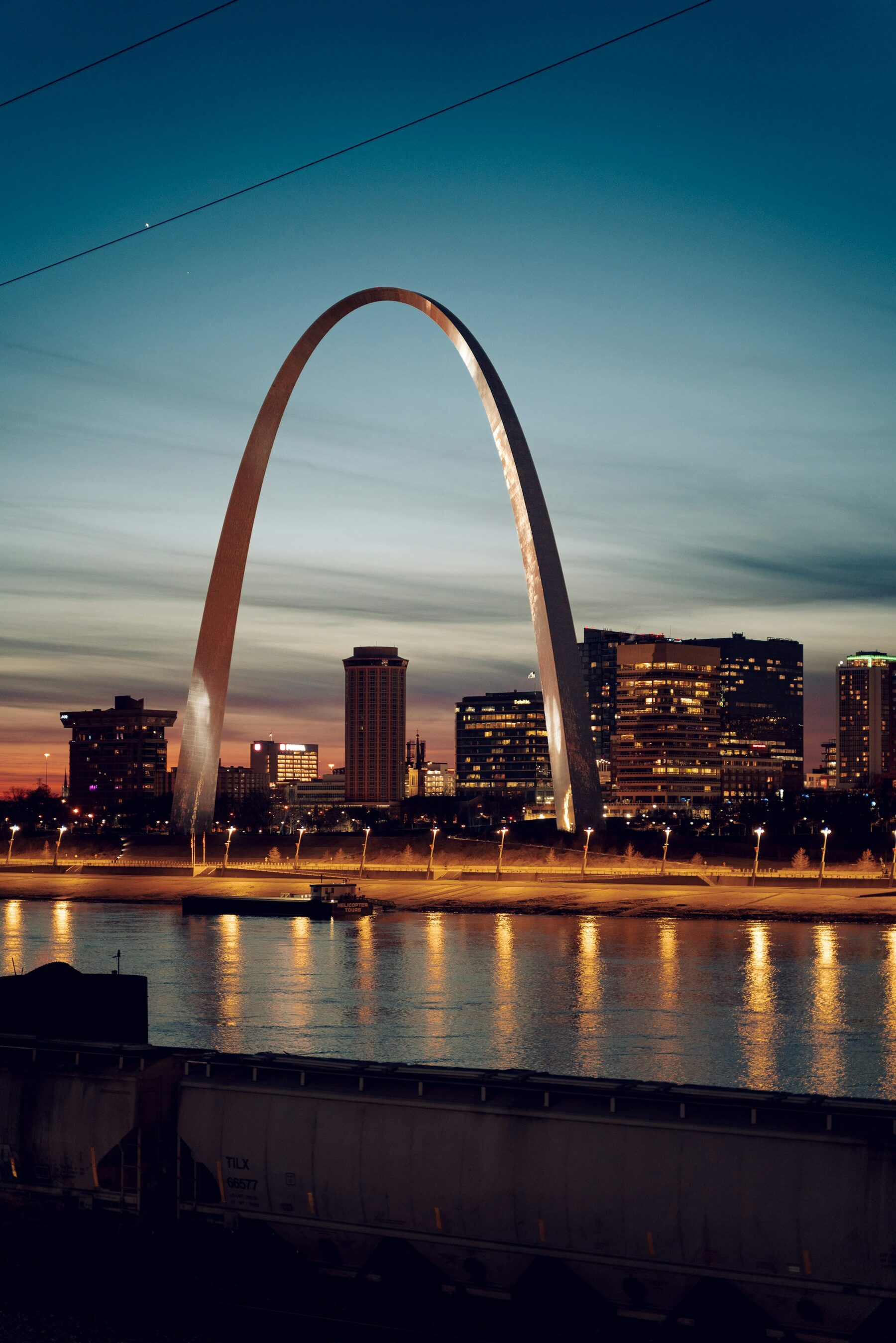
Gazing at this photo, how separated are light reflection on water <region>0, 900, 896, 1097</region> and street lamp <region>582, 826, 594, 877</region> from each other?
8869 millimetres

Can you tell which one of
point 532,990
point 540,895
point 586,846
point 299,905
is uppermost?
point 586,846

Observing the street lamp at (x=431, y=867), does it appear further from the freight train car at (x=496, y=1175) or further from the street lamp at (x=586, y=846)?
the freight train car at (x=496, y=1175)

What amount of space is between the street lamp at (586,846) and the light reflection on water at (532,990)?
887cm

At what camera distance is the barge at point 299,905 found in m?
64.1

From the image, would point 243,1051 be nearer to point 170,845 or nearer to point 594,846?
point 594,846

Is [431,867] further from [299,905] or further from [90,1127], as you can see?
[90,1127]

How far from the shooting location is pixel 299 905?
65.2 metres

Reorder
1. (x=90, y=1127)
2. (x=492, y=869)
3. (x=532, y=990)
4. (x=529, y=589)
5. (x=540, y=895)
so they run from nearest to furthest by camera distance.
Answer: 1. (x=90, y=1127)
2. (x=532, y=990)
3. (x=540, y=895)
4. (x=529, y=589)
5. (x=492, y=869)

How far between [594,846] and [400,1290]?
205 feet

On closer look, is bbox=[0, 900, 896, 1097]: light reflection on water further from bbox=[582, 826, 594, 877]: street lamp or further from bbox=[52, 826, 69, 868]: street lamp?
bbox=[52, 826, 69, 868]: street lamp

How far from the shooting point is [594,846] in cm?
7525

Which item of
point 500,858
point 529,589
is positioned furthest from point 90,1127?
point 500,858

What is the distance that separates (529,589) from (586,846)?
1401cm

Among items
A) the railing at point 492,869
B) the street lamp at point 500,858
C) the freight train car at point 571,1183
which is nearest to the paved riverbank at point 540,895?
the street lamp at point 500,858
